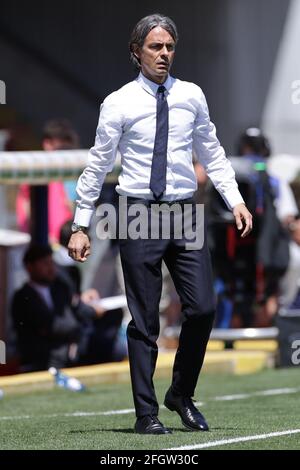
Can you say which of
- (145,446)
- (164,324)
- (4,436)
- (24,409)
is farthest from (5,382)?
(145,446)

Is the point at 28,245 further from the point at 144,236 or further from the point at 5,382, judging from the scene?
the point at 144,236

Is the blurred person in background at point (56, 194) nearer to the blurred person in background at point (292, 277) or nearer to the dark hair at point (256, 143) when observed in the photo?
the dark hair at point (256, 143)

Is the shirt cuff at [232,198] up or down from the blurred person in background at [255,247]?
up

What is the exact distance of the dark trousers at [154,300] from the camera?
7852 mm

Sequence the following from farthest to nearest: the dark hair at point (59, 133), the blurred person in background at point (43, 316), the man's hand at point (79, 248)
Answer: the dark hair at point (59, 133) < the blurred person in background at point (43, 316) < the man's hand at point (79, 248)

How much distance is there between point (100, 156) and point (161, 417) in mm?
2241

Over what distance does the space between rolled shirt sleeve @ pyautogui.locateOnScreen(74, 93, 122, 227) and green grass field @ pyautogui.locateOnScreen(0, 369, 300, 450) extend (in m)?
1.20

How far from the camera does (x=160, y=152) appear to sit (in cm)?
776

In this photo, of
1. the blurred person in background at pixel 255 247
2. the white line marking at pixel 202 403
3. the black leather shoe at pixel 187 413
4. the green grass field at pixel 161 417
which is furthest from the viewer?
the blurred person in background at pixel 255 247

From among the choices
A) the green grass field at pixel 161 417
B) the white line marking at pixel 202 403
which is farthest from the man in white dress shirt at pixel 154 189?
the white line marking at pixel 202 403

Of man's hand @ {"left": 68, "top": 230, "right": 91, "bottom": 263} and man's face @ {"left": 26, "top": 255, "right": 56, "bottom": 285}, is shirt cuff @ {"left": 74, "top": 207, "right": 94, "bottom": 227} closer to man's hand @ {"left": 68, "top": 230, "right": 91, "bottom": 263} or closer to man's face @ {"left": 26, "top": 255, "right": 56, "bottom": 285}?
man's hand @ {"left": 68, "top": 230, "right": 91, "bottom": 263}

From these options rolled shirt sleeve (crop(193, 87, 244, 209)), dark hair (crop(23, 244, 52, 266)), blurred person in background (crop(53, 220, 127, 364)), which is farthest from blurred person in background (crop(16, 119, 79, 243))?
rolled shirt sleeve (crop(193, 87, 244, 209))

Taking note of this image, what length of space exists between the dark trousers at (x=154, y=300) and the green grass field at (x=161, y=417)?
33 cm

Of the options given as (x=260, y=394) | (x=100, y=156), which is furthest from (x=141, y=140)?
(x=260, y=394)
